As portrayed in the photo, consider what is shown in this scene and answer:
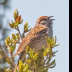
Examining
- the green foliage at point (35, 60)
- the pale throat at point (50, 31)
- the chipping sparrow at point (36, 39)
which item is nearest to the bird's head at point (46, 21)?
the chipping sparrow at point (36, 39)

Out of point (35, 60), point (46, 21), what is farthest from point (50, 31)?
point (35, 60)

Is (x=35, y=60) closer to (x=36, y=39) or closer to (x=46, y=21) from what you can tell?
(x=36, y=39)

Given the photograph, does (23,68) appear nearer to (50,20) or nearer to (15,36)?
(15,36)

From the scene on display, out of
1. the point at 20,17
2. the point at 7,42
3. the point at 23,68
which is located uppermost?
the point at 20,17

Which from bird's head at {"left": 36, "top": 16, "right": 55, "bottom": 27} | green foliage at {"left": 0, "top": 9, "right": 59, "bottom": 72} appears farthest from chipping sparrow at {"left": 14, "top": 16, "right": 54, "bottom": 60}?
green foliage at {"left": 0, "top": 9, "right": 59, "bottom": 72}

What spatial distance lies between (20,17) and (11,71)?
28.4 inches

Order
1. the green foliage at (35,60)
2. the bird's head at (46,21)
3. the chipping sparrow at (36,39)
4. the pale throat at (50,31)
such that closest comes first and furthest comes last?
1. the green foliage at (35,60)
2. the chipping sparrow at (36,39)
3. the pale throat at (50,31)
4. the bird's head at (46,21)

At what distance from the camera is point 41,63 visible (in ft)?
5.80

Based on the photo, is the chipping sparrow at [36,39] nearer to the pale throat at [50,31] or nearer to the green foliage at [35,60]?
the pale throat at [50,31]

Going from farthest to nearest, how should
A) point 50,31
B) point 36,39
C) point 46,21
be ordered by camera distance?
1. point 46,21
2. point 50,31
3. point 36,39

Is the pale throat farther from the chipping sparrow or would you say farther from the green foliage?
the green foliage

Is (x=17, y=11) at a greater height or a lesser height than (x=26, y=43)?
greater

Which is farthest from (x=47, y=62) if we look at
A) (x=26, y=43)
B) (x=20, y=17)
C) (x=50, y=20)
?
(x=50, y=20)

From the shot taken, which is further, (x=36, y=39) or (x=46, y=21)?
(x=46, y=21)
